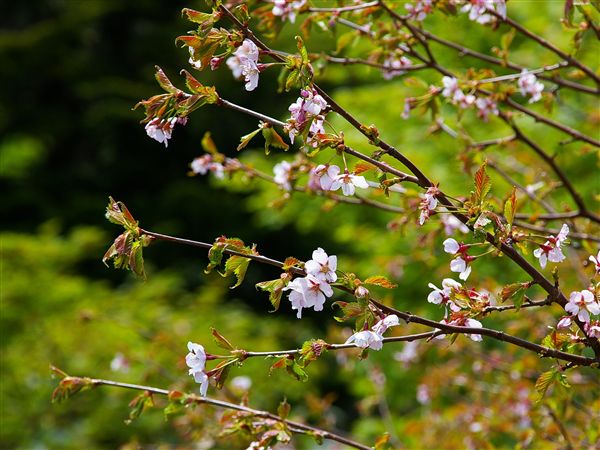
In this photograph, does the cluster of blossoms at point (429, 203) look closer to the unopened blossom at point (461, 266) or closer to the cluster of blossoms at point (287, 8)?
the unopened blossom at point (461, 266)

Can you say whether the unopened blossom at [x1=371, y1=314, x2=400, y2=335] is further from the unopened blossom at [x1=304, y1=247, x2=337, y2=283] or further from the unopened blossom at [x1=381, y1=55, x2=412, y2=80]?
the unopened blossom at [x1=381, y1=55, x2=412, y2=80]

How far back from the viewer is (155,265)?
10.4m

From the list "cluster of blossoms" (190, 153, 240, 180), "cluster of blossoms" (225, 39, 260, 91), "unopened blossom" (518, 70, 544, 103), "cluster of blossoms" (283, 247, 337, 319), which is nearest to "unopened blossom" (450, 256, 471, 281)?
"cluster of blossoms" (283, 247, 337, 319)

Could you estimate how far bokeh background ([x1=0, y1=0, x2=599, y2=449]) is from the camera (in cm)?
412

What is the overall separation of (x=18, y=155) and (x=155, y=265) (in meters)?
2.37

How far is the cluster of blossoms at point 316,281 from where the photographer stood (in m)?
1.22

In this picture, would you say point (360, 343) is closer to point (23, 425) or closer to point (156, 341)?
point (156, 341)

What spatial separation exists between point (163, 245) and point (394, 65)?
332 inches

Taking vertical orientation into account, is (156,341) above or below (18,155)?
above

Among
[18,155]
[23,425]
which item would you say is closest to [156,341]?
[23,425]

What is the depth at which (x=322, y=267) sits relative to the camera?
123cm

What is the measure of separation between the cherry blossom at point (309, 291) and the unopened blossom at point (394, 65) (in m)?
1.23

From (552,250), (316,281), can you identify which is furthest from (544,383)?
(316,281)

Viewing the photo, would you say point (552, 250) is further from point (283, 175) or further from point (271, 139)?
point (283, 175)
